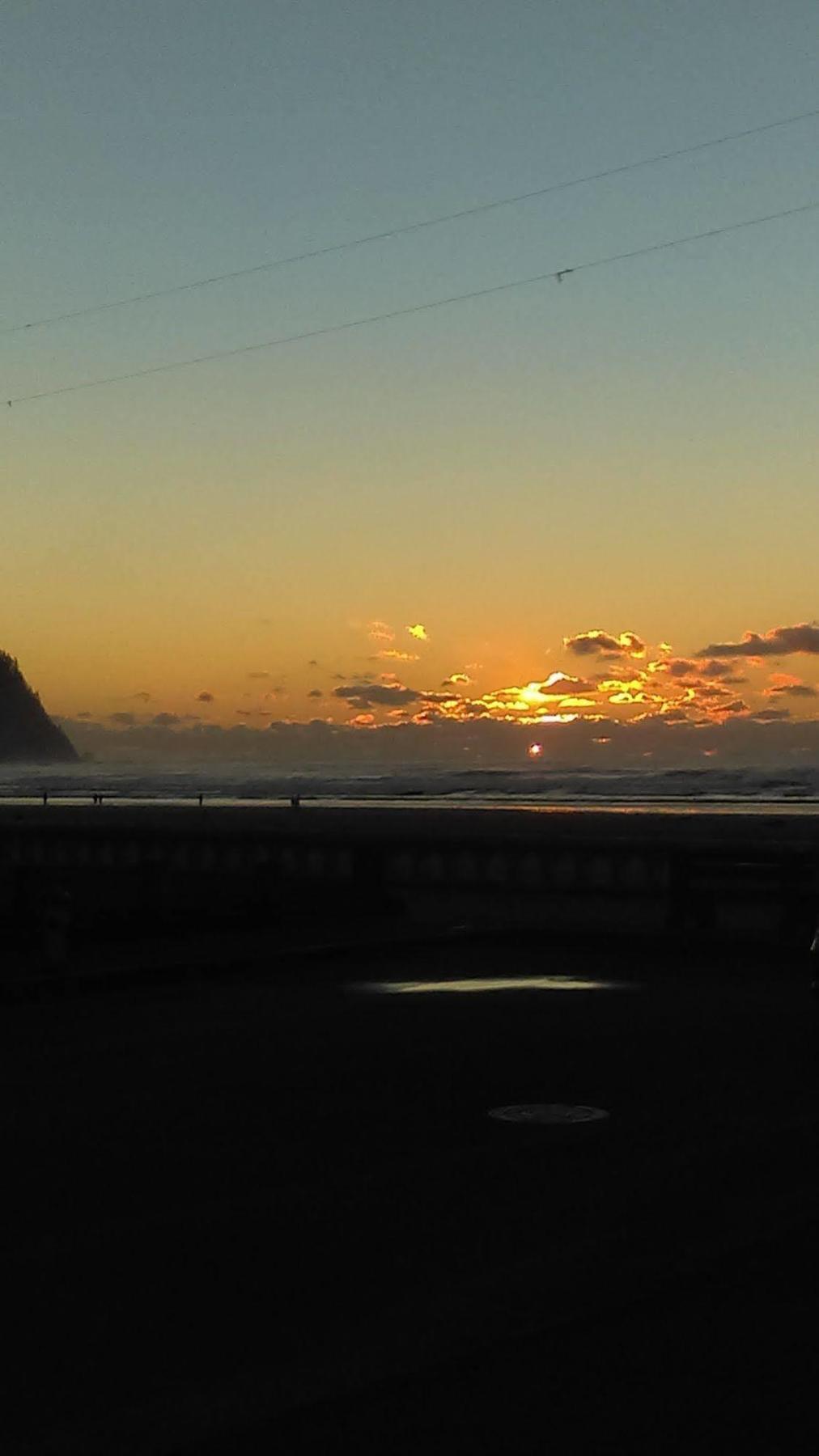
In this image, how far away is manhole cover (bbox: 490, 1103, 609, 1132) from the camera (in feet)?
39.1

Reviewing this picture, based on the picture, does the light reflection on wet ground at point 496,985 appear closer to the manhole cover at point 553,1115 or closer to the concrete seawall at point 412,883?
the concrete seawall at point 412,883

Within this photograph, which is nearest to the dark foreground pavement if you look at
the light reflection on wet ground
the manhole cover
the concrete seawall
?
the manhole cover

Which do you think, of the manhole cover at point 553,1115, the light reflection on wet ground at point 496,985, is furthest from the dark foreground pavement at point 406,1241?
the light reflection on wet ground at point 496,985

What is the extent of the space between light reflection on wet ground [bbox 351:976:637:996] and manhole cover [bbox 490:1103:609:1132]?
247 inches

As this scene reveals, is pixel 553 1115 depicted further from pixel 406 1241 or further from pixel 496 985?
pixel 496 985

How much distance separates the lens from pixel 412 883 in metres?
33.2

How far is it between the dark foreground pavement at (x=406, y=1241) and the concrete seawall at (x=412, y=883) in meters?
7.06

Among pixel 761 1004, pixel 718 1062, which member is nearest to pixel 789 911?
pixel 761 1004

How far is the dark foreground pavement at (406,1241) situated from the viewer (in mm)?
6559

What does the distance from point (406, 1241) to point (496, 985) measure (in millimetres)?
10824

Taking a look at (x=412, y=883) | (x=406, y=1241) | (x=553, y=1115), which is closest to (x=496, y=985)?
(x=553, y=1115)

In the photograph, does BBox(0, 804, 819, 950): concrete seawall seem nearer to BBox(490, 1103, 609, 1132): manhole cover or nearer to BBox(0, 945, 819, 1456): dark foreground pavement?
BBox(0, 945, 819, 1456): dark foreground pavement

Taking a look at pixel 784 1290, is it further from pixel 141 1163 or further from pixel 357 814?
pixel 357 814

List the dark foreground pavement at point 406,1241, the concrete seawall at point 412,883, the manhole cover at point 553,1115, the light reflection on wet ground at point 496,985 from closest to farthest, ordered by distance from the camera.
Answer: the dark foreground pavement at point 406,1241
the manhole cover at point 553,1115
the light reflection on wet ground at point 496,985
the concrete seawall at point 412,883
